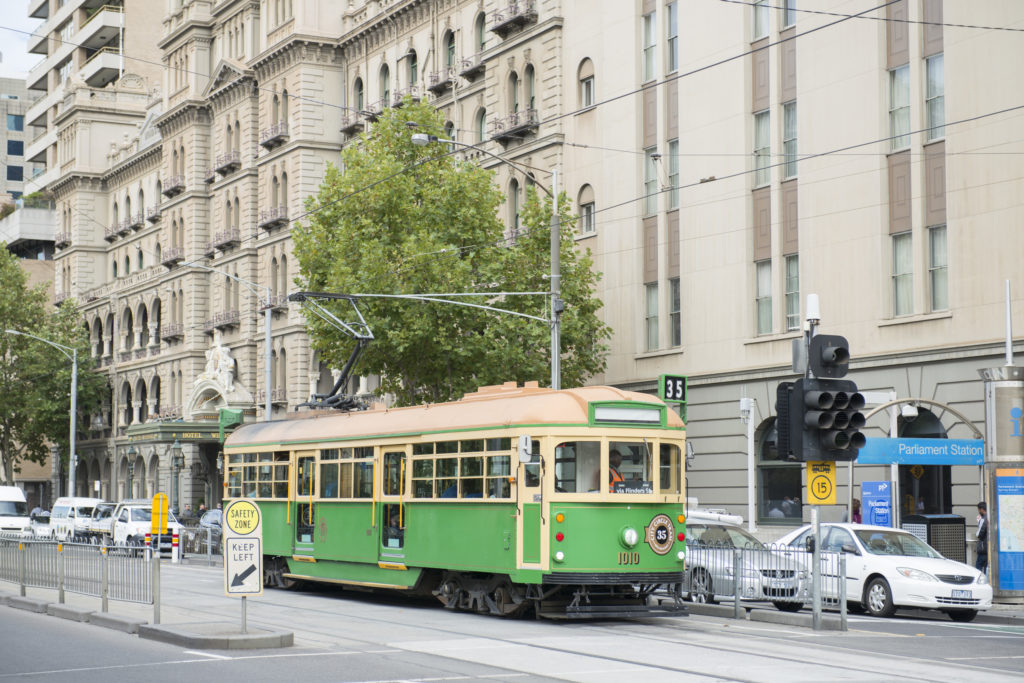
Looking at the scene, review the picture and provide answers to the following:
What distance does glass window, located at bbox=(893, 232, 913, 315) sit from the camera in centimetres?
3148

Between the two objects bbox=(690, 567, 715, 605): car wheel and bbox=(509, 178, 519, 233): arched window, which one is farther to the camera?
bbox=(509, 178, 519, 233): arched window

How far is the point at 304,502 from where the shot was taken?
26656 mm

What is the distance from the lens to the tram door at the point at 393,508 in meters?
23.3

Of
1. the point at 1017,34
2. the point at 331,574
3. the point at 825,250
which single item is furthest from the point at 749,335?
the point at 331,574

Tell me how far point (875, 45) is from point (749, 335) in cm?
755

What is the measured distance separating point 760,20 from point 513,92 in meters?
11.1

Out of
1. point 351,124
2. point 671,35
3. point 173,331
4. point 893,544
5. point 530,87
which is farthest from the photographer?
point 173,331

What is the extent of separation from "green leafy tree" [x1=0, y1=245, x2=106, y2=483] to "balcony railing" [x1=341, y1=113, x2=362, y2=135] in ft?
88.4

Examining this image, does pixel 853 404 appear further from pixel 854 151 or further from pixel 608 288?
pixel 608 288

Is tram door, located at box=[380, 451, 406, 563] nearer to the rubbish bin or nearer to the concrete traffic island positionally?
the concrete traffic island

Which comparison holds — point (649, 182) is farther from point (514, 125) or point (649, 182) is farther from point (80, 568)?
point (80, 568)

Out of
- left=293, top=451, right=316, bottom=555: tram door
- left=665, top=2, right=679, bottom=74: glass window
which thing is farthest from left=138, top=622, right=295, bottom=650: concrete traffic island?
left=665, top=2, right=679, bottom=74: glass window

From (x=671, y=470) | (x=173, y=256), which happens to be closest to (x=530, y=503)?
(x=671, y=470)

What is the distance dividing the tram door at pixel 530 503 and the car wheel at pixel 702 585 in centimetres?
400
